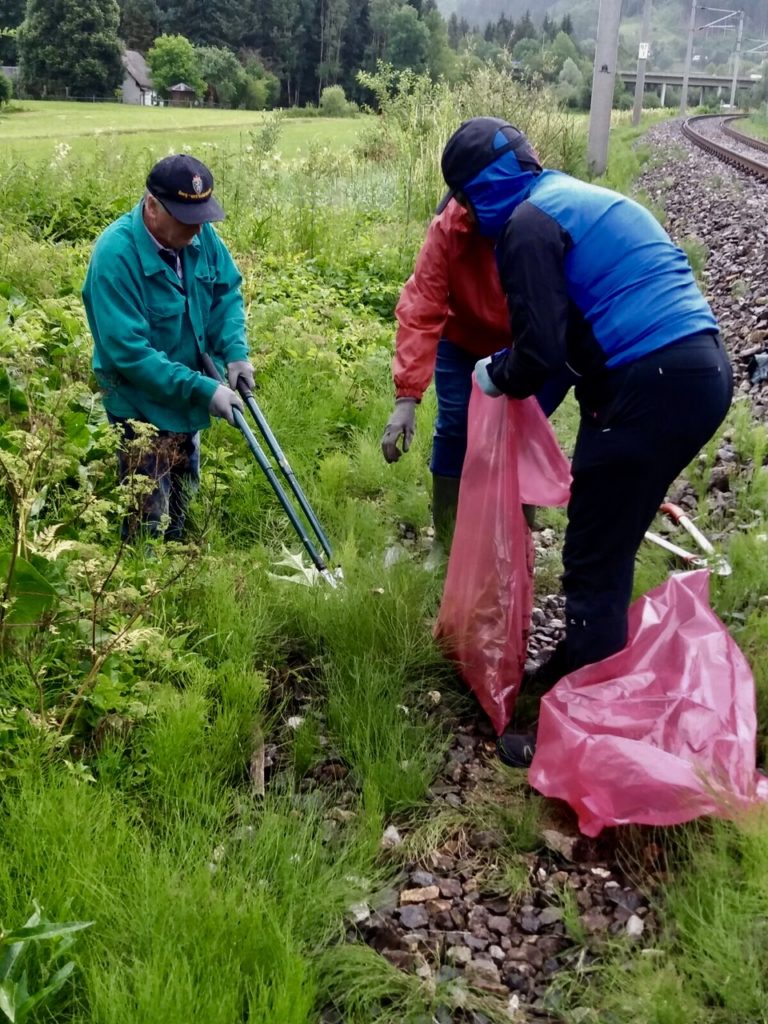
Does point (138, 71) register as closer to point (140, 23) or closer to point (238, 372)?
point (140, 23)

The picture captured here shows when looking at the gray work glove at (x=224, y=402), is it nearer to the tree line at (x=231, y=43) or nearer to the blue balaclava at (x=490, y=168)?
the blue balaclava at (x=490, y=168)

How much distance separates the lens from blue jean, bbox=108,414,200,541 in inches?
127

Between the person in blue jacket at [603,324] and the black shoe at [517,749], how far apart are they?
63cm

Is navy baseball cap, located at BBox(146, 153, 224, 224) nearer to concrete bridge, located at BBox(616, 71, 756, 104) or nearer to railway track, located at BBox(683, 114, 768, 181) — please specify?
railway track, located at BBox(683, 114, 768, 181)

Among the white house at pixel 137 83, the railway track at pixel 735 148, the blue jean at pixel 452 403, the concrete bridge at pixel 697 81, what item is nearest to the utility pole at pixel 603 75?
the railway track at pixel 735 148

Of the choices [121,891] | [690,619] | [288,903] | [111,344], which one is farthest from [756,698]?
[111,344]

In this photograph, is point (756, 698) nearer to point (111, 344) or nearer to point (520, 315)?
point (520, 315)

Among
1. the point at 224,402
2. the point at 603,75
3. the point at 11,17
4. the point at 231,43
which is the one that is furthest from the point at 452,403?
the point at 231,43

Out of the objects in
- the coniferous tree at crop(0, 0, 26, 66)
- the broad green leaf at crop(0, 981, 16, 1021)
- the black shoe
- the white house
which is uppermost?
the coniferous tree at crop(0, 0, 26, 66)

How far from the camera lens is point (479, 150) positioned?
7.68 ft

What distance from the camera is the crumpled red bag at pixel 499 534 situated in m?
2.74

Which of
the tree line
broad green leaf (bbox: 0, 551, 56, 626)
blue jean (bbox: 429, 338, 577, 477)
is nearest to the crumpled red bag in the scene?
blue jean (bbox: 429, 338, 577, 477)

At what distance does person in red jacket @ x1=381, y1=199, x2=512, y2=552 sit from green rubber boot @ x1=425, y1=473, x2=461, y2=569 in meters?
0.30

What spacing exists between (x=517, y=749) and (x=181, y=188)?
85.6 inches
